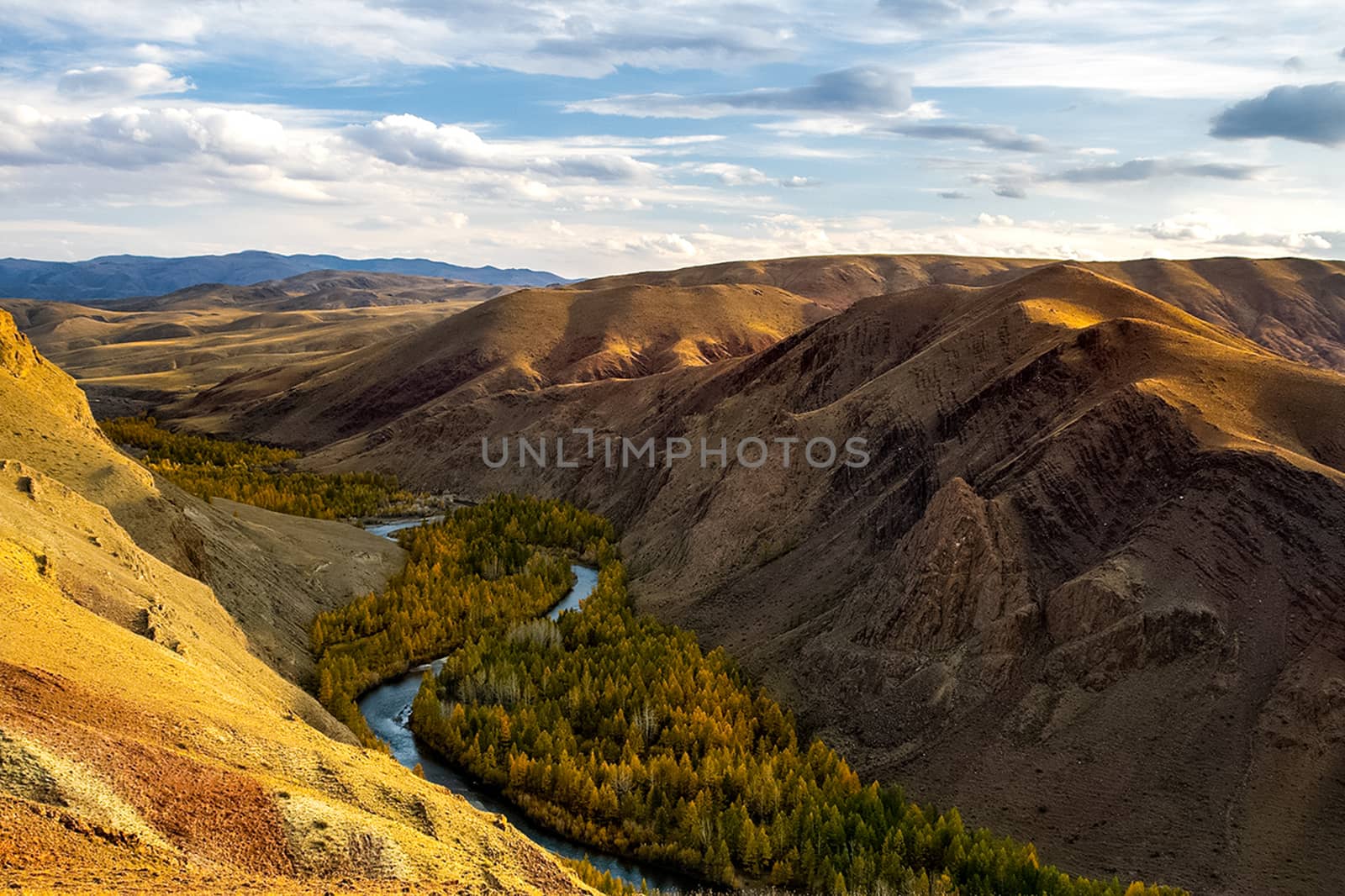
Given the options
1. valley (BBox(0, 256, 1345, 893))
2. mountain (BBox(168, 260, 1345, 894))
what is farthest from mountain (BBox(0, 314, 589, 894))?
mountain (BBox(168, 260, 1345, 894))

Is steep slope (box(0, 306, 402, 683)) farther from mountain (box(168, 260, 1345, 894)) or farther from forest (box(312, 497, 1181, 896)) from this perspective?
mountain (box(168, 260, 1345, 894))

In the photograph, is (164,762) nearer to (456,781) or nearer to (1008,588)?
(456,781)

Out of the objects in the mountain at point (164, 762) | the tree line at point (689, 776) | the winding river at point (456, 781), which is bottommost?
the winding river at point (456, 781)

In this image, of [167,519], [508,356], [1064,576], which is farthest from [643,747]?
[508,356]

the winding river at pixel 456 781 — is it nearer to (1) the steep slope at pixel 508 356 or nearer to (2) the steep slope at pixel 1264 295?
(1) the steep slope at pixel 508 356

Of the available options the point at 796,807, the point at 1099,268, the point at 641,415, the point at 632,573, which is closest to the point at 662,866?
the point at 796,807

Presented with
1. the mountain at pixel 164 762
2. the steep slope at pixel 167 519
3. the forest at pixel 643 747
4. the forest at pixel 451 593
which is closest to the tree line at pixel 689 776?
the forest at pixel 643 747
